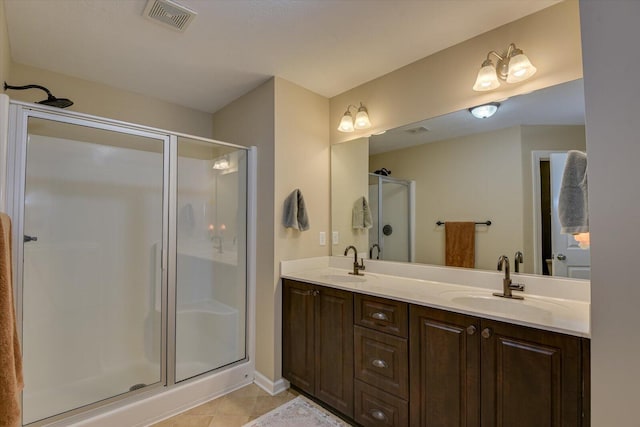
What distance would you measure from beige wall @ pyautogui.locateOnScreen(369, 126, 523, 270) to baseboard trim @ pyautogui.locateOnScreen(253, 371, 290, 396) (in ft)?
4.65

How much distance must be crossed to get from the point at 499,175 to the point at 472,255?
1.72 ft

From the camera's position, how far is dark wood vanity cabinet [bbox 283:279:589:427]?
1.15 meters

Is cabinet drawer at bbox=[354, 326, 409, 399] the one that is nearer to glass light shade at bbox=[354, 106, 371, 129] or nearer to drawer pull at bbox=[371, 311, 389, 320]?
drawer pull at bbox=[371, 311, 389, 320]

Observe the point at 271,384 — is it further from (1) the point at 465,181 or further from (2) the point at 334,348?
(1) the point at 465,181

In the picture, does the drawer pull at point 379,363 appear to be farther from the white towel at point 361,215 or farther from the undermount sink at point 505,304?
the white towel at point 361,215

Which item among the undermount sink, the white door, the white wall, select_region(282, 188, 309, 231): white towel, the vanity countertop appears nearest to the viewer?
the white wall

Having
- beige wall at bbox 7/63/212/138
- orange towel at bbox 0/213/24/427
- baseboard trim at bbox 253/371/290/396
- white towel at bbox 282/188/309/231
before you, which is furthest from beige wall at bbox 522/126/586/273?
beige wall at bbox 7/63/212/138

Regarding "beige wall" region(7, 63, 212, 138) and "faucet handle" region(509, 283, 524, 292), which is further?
"beige wall" region(7, 63, 212, 138)

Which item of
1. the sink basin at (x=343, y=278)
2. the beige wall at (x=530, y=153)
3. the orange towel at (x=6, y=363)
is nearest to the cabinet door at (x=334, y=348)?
the sink basin at (x=343, y=278)

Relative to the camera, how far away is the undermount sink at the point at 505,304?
Answer: 137 centimetres

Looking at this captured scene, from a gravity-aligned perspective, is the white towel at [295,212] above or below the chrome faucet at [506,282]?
above

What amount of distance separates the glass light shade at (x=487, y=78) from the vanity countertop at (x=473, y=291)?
43.5 inches

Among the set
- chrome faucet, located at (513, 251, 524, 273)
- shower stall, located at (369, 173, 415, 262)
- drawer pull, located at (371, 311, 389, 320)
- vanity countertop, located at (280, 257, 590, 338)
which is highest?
shower stall, located at (369, 173, 415, 262)

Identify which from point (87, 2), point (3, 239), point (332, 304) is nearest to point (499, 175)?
point (332, 304)
